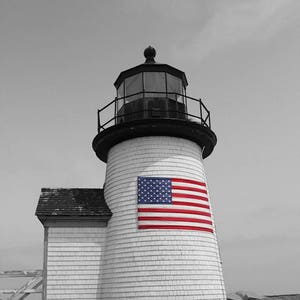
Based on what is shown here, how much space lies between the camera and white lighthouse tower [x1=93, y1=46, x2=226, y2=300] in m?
13.3

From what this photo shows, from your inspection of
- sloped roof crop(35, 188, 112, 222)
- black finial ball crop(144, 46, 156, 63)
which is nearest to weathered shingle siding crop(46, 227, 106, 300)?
sloped roof crop(35, 188, 112, 222)

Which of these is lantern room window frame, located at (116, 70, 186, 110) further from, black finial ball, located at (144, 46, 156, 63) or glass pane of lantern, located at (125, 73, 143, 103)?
black finial ball, located at (144, 46, 156, 63)

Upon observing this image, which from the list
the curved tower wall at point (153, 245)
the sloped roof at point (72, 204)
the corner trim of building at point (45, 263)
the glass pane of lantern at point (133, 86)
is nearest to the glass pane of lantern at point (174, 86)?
the glass pane of lantern at point (133, 86)

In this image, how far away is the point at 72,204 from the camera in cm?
1514

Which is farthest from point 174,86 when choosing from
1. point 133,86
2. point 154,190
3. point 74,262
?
point 74,262

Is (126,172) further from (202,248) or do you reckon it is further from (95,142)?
(202,248)

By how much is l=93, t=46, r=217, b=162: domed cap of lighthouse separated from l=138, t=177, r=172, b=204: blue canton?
5.80 ft

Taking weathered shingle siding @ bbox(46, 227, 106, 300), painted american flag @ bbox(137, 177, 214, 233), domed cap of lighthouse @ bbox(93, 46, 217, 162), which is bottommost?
weathered shingle siding @ bbox(46, 227, 106, 300)

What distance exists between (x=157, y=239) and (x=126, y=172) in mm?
2700

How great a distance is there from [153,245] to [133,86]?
6.39 m

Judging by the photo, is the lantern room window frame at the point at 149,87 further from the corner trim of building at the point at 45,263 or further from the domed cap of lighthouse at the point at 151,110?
the corner trim of building at the point at 45,263

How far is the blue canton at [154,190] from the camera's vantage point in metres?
14.0

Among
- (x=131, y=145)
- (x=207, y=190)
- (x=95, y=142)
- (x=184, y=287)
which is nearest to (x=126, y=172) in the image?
(x=131, y=145)

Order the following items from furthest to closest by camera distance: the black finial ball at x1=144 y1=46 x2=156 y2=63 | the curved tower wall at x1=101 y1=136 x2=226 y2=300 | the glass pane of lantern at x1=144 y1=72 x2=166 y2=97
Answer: the black finial ball at x1=144 y1=46 x2=156 y2=63 → the glass pane of lantern at x1=144 y1=72 x2=166 y2=97 → the curved tower wall at x1=101 y1=136 x2=226 y2=300
